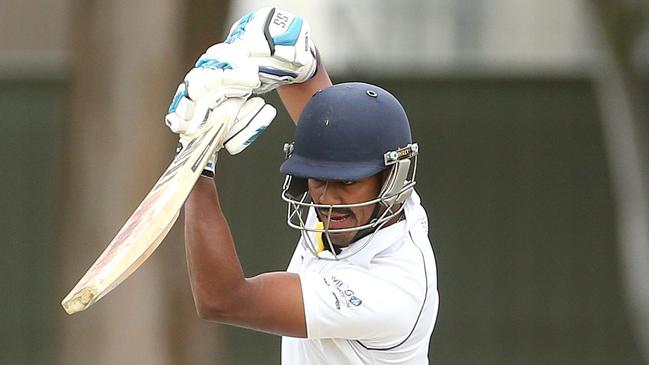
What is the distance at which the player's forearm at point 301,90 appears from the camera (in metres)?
3.74

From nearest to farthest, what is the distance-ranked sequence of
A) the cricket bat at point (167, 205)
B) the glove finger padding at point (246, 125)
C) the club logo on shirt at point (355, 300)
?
the cricket bat at point (167, 205) → the glove finger padding at point (246, 125) → the club logo on shirt at point (355, 300)

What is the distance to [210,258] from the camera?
3.10 m

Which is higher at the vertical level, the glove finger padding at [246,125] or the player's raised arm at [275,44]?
the player's raised arm at [275,44]

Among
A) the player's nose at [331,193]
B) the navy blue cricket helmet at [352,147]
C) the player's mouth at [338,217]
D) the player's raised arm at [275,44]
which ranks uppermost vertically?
the player's raised arm at [275,44]

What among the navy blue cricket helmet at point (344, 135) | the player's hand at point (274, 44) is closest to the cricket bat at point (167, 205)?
the player's hand at point (274, 44)

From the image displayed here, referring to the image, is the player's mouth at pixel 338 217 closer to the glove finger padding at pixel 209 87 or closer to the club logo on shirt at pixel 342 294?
the club logo on shirt at pixel 342 294

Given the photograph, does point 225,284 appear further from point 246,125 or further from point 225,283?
point 246,125

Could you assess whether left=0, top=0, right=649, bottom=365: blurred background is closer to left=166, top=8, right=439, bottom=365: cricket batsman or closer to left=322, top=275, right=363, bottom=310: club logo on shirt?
left=166, top=8, right=439, bottom=365: cricket batsman

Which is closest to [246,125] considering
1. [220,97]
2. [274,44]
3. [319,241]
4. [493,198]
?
[220,97]

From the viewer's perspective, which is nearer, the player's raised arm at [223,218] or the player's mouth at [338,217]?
the player's raised arm at [223,218]

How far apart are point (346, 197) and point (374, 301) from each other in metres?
0.27

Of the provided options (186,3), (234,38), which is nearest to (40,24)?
(186,3)

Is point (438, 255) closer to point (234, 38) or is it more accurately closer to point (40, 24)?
Result: point (40, 24)

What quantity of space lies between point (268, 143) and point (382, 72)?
1.06 metres
